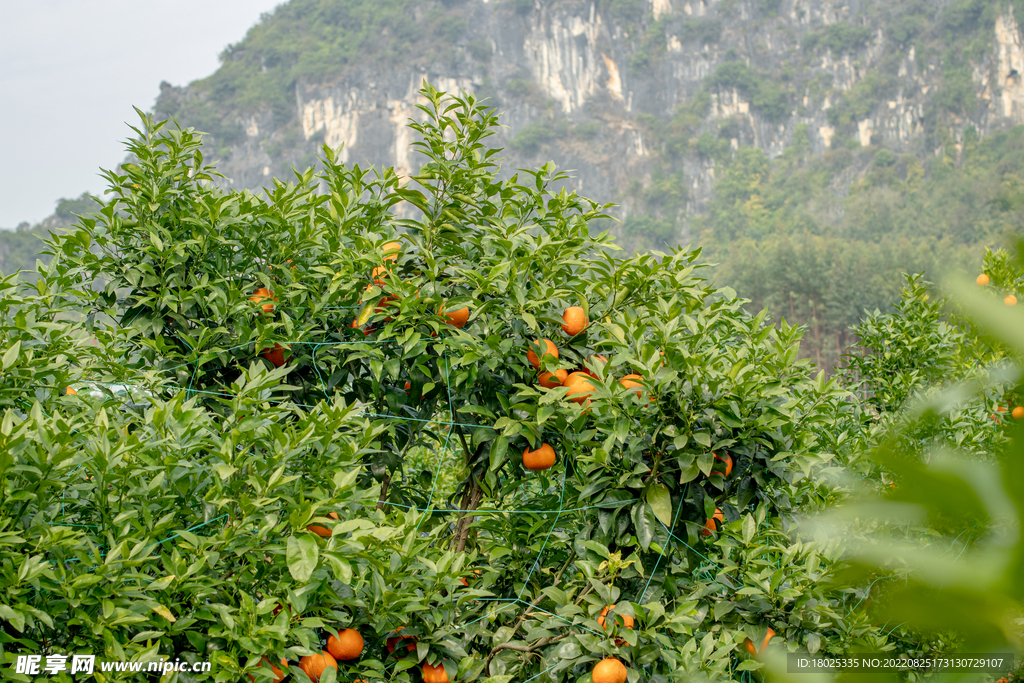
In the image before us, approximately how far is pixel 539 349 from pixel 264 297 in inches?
30.1

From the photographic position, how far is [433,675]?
1.39m

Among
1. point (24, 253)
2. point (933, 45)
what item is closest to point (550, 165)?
point (24, 253)

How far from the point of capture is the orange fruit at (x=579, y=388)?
161cm

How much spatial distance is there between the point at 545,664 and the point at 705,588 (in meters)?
0.41

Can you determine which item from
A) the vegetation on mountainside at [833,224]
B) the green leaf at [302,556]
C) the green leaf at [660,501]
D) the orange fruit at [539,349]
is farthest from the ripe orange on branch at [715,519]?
the vegetation on mountainside at [833,224]

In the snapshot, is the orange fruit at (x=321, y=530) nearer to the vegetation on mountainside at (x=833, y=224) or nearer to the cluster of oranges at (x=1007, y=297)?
the cluster of oranges at (x=1007, y=297)

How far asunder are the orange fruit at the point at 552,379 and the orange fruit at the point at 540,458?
145 mm

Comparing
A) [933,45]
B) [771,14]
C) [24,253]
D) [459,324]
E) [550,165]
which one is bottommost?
[24,253]

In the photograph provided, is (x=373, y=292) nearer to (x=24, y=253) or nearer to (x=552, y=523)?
(x=552, y=523)

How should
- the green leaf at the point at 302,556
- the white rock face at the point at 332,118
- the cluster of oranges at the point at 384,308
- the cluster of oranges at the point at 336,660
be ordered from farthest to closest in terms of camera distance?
the white rock face at the point at 332,118 → the cluster of oranges at the point at 384,308 → the cluster of oranges at the point at 336,660 → the green leaf at the point at 302,556

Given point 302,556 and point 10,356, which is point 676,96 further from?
point 302,556

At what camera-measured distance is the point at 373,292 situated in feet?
5.70

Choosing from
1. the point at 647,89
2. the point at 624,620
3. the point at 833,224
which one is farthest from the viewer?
the point at 647,89

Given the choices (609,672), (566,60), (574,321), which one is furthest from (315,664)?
(566,60)
